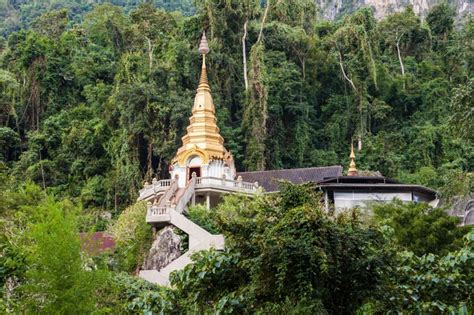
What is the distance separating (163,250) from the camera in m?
28.2

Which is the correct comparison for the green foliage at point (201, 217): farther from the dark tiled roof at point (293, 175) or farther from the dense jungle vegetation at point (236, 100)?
the dense jungle vegetation at point (236, 100)

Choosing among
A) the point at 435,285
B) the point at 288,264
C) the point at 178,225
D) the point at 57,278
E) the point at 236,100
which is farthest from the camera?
the point at 236,100

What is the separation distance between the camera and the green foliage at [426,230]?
23047 mm

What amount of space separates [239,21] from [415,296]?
1382 inches

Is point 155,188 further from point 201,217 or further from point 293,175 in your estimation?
point 293,175

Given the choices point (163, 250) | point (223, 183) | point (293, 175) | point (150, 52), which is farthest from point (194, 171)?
point (150, 52)

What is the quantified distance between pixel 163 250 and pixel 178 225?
0.91 metres

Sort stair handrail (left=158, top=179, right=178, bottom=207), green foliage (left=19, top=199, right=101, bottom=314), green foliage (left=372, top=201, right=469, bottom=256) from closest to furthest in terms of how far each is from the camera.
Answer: green foliage (left=19, top=199, right=101, bottom=314)
green foliage (left=372, top=201, right=469, bottom=256)
stair handrail (left=158, top=179, right=178, bottom=207)

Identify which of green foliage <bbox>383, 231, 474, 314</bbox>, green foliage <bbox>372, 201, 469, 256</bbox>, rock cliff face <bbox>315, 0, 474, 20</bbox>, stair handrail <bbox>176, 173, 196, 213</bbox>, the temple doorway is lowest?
green foliage <bbox>383, 231, 474, 314</bbox>

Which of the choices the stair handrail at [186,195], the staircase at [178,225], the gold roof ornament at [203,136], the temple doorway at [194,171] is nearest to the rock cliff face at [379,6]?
the gold roof ornament at [203,136]

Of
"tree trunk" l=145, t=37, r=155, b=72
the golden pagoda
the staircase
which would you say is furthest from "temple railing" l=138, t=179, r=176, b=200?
"tree trunk" l=145, t=37, r=155, b=72

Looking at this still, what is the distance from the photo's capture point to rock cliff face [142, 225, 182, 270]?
27969mm

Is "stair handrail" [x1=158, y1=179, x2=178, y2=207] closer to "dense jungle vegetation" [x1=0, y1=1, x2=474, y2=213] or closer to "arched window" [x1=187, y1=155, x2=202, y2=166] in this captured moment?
"arched window" [x1=187, y1=155, x2=202, y2=166]

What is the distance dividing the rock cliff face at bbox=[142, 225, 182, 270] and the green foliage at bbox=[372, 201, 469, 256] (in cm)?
693
